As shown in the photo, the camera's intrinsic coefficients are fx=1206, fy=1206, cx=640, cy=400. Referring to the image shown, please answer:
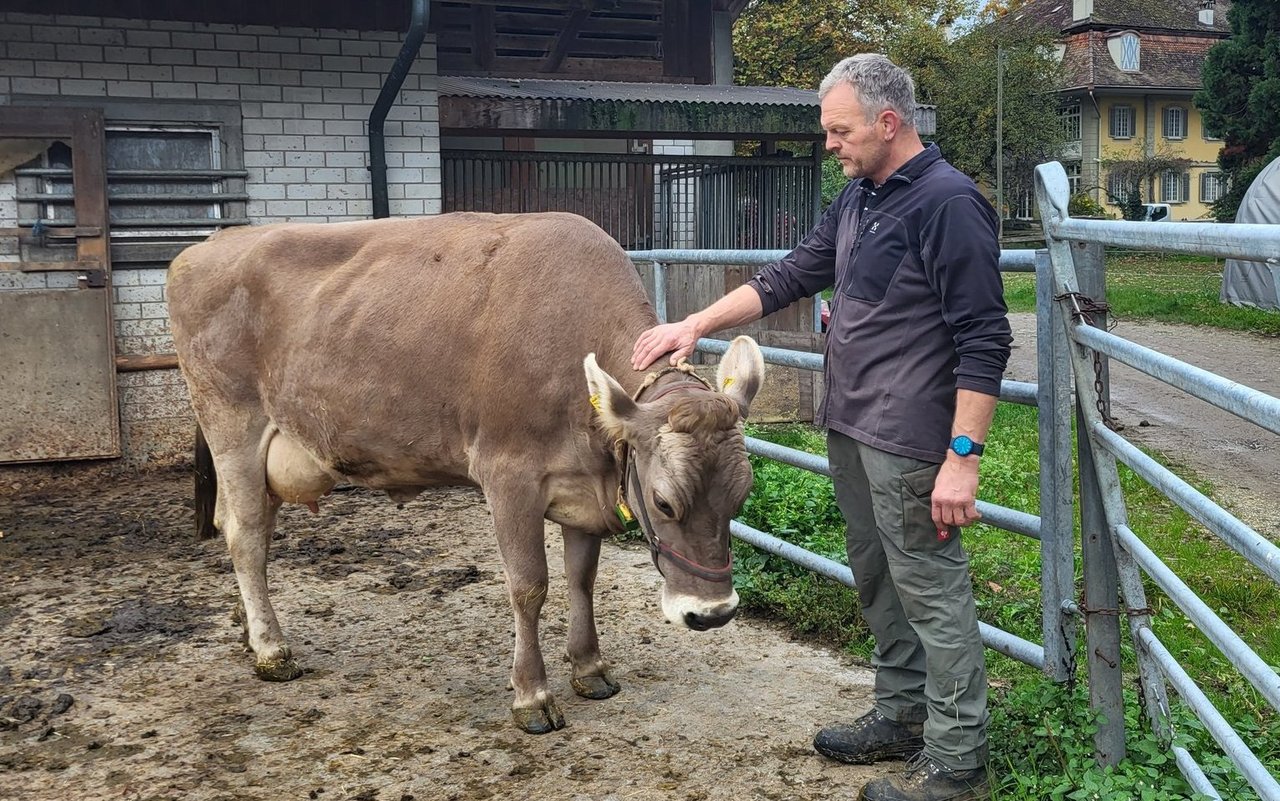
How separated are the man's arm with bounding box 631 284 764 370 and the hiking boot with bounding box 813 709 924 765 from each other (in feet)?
4.03

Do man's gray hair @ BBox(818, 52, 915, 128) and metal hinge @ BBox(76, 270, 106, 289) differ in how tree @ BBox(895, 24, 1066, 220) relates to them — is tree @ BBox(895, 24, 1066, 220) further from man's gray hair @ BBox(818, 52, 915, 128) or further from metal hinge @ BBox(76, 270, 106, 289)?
man's gray hair @ BBox(818, 52, 915, 128)

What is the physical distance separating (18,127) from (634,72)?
19.9 ft

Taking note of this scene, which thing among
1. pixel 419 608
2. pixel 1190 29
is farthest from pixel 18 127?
pixel 1190 29

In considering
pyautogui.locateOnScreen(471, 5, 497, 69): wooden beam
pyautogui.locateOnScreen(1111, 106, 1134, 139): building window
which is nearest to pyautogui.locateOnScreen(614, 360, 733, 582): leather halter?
pyautogui.locateOnScreen(471, 5, 497, 69): wooden beam

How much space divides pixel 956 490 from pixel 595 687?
173 centimetres

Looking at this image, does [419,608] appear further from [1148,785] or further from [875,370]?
[1148,785]

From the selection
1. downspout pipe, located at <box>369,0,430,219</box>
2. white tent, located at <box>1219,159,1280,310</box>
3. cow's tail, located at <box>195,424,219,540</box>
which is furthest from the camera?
white tent, located at <box>1219,159,1280,310</box>

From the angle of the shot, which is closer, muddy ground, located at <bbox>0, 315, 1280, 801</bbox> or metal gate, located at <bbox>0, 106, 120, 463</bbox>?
muddy ground, located at <bbox>0, 315, 1280, 801</bbox>

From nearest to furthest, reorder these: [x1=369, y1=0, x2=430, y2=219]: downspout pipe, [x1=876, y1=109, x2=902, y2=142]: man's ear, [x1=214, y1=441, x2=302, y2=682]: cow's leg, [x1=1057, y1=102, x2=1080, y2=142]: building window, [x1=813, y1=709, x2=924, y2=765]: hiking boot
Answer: [x1=876, y1=109, x2=902, y2=142]: man's ear
[x1=813, y1=709, x2=924, y2=765]: hiking boot
[x1=214, y1=441, x2=302, y2=682]: cow's leg
[x1=369, y1=0, x2=430, y2=219]: downspout pipe
[x1=1057, y1=102, x2=1080, y2=142]: building window

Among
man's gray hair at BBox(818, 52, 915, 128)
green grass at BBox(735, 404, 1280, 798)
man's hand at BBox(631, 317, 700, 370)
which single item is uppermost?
man's gray hair at BBox(818, 52, 915, 128)

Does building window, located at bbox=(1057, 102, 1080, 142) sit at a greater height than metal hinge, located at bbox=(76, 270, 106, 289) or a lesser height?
greater

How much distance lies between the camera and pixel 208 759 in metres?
3.75

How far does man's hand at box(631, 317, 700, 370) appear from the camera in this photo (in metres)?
3.68


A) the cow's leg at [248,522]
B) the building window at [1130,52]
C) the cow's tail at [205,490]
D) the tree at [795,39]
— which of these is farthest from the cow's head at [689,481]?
the building window at [1130,52]
